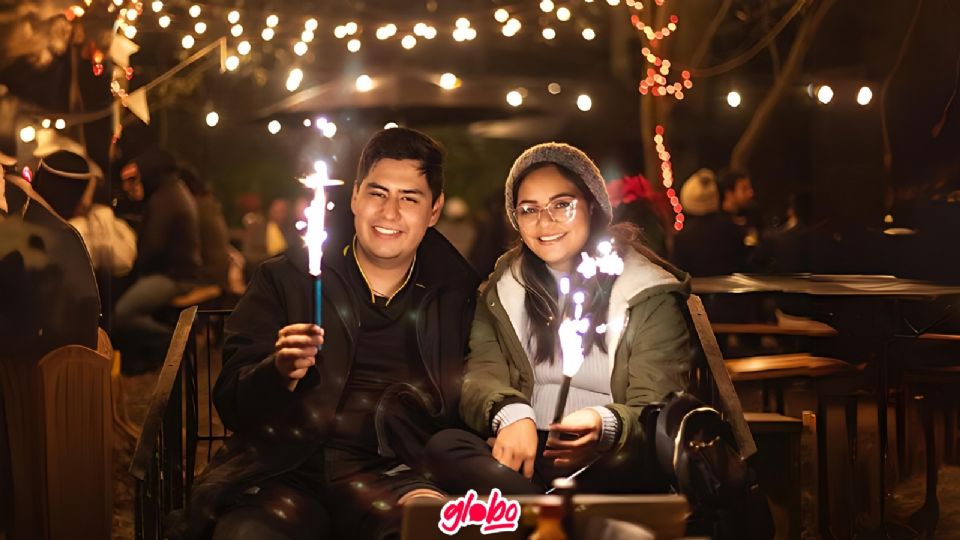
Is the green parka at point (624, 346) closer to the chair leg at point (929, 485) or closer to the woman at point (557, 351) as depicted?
the woman at point (557, 351)

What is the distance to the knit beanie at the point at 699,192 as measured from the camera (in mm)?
4344

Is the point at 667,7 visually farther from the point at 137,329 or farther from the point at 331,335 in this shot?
the point at 137,329

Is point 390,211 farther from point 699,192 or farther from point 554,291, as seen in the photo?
point 699,192

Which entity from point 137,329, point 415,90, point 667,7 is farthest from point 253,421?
point 667,7

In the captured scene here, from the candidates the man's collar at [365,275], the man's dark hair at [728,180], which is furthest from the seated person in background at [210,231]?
the man's dark hair at [728,180]

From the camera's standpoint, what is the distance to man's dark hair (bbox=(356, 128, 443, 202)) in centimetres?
414

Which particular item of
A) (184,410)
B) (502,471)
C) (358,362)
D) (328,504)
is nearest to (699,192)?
(502,471)

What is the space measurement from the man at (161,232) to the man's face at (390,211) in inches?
27.6

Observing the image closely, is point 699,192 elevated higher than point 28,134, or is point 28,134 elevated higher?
point 28,134

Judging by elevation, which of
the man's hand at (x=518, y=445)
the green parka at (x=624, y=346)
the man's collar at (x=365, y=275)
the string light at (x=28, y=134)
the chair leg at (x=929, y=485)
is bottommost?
the chair leg at (x=929, y=485)

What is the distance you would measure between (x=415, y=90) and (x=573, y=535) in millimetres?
1928

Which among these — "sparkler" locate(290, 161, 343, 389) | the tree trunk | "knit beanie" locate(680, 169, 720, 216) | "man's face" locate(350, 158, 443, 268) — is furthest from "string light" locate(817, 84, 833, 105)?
"sparkler" locate(290, 161, 343, 389)

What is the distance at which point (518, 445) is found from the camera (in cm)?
388

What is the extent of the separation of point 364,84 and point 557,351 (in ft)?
4.36
